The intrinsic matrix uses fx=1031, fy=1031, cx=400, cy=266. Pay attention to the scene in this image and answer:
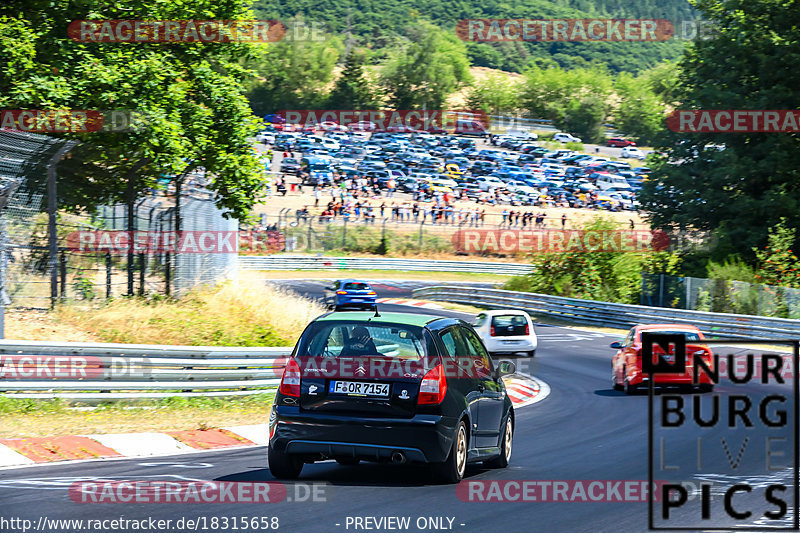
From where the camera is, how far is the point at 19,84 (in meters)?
19.9

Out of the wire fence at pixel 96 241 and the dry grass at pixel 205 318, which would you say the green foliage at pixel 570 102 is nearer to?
the wire fence at pixel 96 241

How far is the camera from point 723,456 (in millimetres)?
11250

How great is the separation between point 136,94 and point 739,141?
29.4m

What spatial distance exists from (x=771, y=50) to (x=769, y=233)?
7.57 metres

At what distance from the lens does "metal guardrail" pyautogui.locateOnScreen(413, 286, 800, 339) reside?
104 feet

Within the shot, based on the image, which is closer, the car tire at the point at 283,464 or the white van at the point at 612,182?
the car tire at the point at 283,464

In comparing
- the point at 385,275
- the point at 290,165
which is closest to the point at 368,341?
the point at 385,275

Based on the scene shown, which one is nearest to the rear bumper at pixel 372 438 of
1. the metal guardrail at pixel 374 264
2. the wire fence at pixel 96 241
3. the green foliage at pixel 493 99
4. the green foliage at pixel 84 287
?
the wire fence at pixel 96 241

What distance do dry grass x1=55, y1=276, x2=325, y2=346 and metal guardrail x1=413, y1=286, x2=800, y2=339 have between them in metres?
15.2

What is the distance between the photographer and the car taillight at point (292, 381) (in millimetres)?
8852

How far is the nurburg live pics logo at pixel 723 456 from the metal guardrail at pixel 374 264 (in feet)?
144

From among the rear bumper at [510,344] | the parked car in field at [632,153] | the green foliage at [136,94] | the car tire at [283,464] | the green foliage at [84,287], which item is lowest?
the rear bumper at [510,344]

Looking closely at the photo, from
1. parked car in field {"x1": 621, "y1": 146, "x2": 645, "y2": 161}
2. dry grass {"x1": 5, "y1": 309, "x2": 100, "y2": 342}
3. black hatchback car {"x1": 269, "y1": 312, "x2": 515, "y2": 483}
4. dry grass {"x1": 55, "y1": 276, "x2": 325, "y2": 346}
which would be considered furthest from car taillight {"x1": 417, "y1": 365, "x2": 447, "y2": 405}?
parked car in field {"x1": 621, "y1": 146, "x2": 645, "y2": 161}

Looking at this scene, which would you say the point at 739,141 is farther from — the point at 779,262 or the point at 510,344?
the point at 510,344
